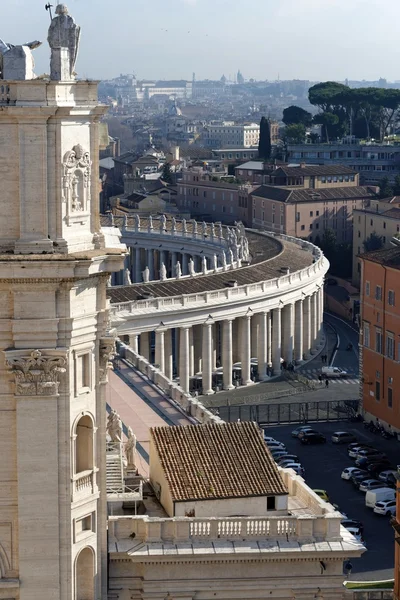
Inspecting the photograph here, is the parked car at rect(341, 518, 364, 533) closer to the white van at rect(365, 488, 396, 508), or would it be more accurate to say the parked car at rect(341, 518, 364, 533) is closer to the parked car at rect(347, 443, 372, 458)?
the white van at rect(365, 488, 396, 508)

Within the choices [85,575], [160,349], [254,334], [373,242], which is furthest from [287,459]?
[373,242]

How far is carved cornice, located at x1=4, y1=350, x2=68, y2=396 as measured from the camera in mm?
30438

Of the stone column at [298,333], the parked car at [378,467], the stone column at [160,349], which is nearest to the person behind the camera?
the parked car at [378,467]

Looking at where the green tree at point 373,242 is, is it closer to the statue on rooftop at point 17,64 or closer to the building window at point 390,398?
the building window at point 390,398

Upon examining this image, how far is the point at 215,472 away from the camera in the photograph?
35.6 m

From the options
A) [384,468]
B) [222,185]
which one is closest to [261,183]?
[222,185]

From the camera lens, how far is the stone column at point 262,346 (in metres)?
107

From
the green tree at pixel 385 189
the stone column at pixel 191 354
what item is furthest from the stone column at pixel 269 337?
Result: the green tree at pixel 385 189

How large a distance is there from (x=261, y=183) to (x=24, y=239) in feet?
533

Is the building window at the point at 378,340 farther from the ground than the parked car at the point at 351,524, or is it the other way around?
the building window at the point at 378,340

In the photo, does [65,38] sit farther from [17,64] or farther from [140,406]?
A: [140,406]

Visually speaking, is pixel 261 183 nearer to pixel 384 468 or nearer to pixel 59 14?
pixel 384 468

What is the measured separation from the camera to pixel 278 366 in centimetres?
10944

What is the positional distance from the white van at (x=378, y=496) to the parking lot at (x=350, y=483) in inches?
15.0
